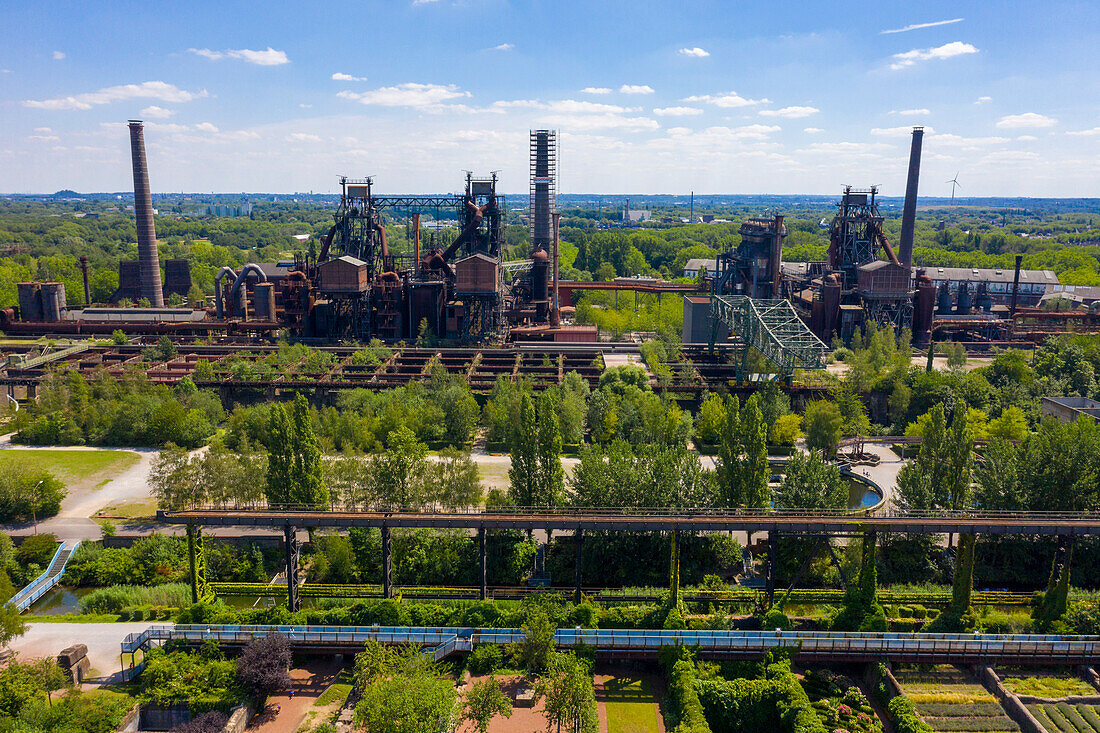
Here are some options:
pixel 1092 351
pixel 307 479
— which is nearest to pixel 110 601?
pixel 307 479

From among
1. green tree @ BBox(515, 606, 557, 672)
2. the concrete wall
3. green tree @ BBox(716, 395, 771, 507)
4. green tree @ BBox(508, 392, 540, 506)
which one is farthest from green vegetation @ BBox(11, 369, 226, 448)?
the concrete wall

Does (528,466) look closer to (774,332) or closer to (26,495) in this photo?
(26,495)

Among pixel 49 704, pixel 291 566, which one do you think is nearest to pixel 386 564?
pixel 291 566

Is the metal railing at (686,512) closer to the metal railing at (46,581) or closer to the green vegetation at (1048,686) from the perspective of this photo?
the green vegetation at (1048,686)

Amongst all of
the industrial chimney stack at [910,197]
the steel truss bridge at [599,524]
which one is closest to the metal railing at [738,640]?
the steel truss bridge at [599,524]

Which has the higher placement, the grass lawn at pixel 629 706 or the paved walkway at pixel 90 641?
the paved walkway at pixel 90 641

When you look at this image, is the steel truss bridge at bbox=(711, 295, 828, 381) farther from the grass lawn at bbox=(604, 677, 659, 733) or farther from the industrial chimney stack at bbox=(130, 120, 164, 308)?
the industrial chimney stack at bbox=(130, 120, 164, 308)
